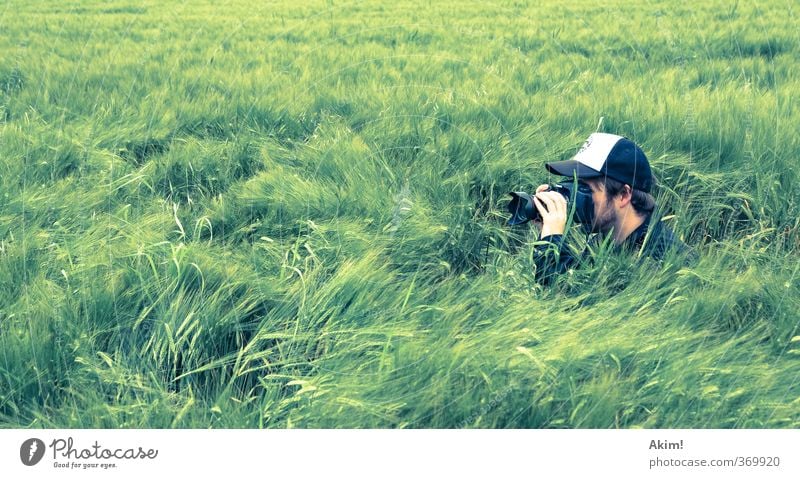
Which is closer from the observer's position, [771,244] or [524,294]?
[524,294]

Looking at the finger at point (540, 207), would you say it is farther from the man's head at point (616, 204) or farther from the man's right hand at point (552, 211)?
the man's head at point (616, 204)

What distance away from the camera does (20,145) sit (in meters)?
2.46

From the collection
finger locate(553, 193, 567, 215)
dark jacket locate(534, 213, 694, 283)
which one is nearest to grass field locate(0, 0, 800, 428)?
dark jacket locate(534, 213, 694, 283)

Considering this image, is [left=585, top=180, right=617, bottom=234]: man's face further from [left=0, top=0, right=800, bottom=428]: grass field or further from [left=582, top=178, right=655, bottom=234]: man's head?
[left=0, top=0, right=800, bottom=428]: grass field

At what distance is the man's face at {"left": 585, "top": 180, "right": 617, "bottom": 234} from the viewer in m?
1.86

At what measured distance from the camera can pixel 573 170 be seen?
74.6 inches

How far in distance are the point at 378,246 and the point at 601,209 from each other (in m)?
0.66

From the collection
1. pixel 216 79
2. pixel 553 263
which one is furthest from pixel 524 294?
pixel 216 79

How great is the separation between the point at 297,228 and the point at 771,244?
141cm

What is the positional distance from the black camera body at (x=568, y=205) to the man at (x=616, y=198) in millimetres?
16

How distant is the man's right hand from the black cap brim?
113mm

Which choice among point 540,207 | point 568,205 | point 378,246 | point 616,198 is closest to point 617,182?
point 616,198
